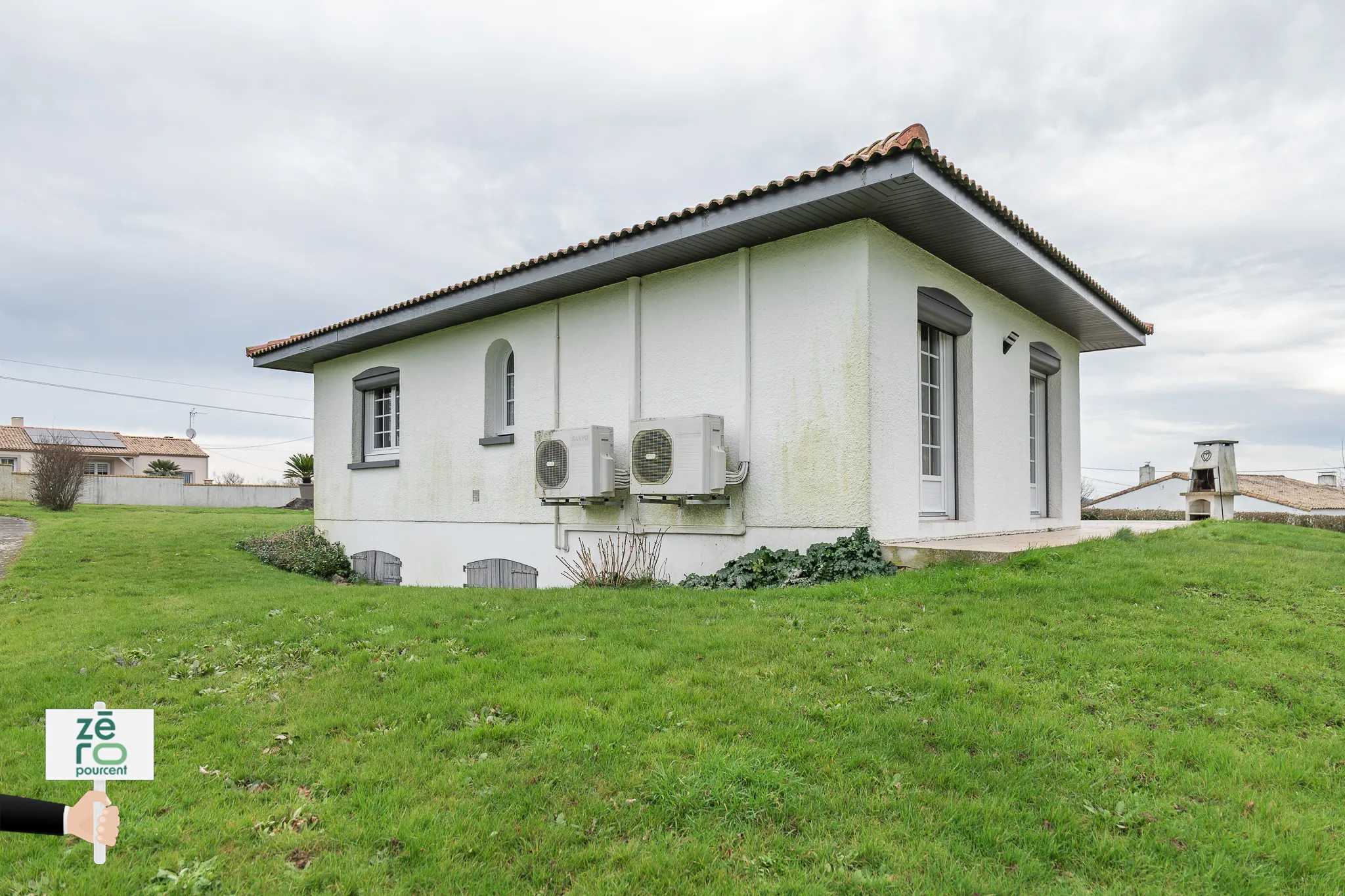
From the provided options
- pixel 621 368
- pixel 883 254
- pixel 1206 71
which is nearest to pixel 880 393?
pixel 883 254

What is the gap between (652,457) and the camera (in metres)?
7.68

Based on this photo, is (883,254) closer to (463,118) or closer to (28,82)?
(463,118)

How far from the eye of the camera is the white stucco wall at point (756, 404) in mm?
7082

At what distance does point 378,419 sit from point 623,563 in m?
6.77

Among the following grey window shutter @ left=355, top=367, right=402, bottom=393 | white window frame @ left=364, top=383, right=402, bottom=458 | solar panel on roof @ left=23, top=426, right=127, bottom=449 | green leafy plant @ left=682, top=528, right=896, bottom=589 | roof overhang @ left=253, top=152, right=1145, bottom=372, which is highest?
solar panel on roof @ left=23, top=426, right=127, bottom=449

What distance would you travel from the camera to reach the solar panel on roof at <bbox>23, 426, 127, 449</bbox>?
4253 cm

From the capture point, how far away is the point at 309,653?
16.2 feet

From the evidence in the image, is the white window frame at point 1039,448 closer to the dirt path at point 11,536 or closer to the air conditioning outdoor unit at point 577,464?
the air conditioning outdoor unit at point 577,464

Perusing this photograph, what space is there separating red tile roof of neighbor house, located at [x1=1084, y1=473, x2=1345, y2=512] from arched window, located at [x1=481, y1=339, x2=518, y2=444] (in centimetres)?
2192

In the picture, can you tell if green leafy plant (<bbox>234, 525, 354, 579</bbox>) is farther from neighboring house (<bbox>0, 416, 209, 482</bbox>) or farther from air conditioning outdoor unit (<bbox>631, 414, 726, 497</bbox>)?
neighboring house (<bbox>0, 416, 209, 482</bbox>)

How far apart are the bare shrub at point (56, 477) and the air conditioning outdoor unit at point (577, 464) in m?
20.5

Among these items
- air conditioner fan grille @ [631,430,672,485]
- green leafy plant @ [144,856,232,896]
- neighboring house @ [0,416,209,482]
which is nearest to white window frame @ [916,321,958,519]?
air conditioner fan grille @ [631,430,672,485]

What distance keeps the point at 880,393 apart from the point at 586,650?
13.1ft

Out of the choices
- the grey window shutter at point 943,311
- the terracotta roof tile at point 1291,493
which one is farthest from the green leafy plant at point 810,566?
the terracotta roof tile at point 1291,493
